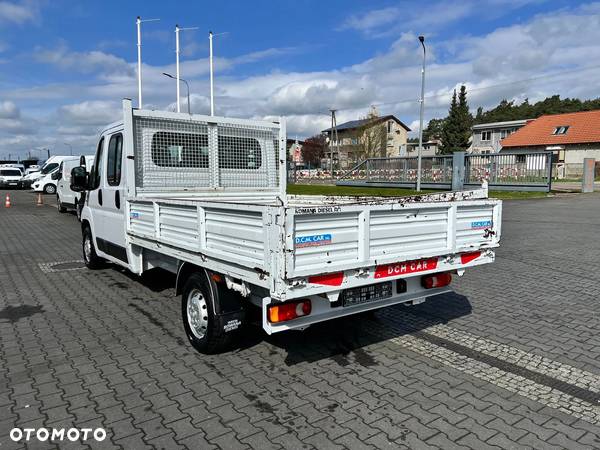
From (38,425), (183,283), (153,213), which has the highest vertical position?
(153,213)

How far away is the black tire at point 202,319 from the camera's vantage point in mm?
4094

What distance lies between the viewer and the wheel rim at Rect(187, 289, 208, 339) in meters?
4.33

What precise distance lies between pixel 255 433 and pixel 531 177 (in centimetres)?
2511

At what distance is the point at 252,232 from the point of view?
340 cm

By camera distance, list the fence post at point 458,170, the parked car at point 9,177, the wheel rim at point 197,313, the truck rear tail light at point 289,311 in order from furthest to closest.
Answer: the parked car at point 9,177
the fence post at point 458,170
the wheel rim at point 197,313
the truck rear tail light at point 289,311

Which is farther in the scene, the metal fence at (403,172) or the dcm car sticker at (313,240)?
the metal fence at (403,172)

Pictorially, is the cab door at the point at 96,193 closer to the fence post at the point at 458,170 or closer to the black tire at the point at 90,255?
the black tire at the point at 90,255

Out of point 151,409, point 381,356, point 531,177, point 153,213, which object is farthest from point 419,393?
point 531,177

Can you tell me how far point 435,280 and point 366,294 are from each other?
0.95 meters

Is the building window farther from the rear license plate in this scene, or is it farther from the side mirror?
the rear license plate

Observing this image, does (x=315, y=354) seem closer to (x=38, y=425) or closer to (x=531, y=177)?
(x=38, y=425)

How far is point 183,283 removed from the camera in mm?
4699

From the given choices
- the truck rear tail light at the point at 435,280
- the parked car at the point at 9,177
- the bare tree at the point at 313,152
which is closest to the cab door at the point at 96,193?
the truck rear tail light at the point at 435,280

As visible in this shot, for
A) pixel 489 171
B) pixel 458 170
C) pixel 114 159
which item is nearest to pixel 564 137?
pixel 489 171
